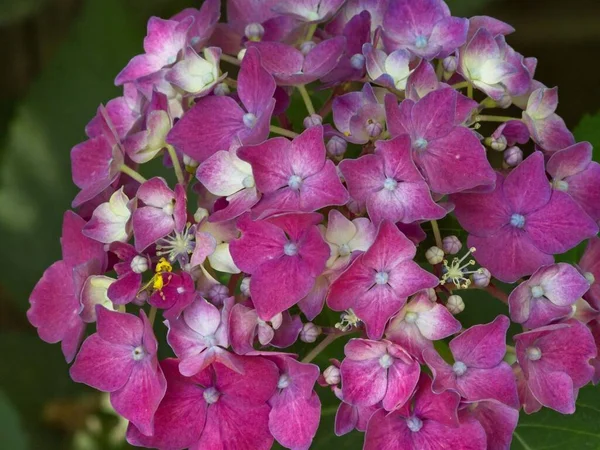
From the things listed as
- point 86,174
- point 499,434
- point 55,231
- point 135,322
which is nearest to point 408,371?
point 499,434

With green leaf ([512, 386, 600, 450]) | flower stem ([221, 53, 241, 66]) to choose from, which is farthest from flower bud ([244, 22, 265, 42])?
green leaf ([512, 386, 600, 450])

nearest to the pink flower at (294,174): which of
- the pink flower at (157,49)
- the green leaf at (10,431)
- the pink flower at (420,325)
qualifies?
the pink flower at (420,325)

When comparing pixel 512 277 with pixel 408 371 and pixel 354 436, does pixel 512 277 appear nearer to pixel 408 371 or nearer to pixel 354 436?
pixel 408 371

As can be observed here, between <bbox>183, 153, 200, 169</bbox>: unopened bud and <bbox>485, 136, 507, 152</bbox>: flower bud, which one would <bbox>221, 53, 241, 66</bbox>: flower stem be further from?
<bbox>485, 136, 507, 152</bbox>: flower bud

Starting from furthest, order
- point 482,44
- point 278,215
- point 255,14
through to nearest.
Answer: point 255,14 → point 482,44 → point 278,215

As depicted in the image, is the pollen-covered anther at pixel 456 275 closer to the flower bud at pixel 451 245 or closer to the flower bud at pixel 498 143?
the flower bud at pixel 451 245

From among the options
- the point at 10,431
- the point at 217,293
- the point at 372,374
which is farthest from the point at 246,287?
the point at 10,431
